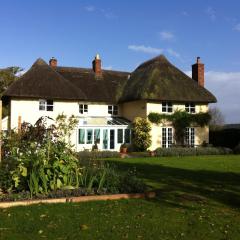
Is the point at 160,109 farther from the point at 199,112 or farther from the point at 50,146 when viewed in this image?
the point at 50,146

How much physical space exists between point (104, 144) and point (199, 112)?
9453 mm

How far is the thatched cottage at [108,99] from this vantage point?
38.4 meters

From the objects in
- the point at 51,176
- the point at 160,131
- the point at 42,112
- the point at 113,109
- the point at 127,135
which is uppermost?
the point at 113,109

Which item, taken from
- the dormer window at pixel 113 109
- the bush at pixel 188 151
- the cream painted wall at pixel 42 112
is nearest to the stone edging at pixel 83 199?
the bush at pixel 188 151

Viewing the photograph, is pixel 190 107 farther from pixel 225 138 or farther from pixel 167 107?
pixel 225 138

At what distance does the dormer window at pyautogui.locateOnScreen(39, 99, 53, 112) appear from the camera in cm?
3894

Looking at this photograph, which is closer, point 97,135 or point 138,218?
point 138,218

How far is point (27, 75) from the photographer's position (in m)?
39.8

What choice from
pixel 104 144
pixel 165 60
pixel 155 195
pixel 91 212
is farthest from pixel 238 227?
pixel 165 60

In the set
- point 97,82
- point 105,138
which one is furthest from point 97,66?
point 105,138

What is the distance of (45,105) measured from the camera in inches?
1538

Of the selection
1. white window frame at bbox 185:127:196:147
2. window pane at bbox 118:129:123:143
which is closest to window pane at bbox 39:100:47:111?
window pane at bbox 118:129:123:143

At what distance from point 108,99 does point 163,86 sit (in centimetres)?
537

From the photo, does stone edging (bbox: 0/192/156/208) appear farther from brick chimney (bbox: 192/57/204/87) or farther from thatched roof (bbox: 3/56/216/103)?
brick chimney (bbox: 192/57/204/87)
